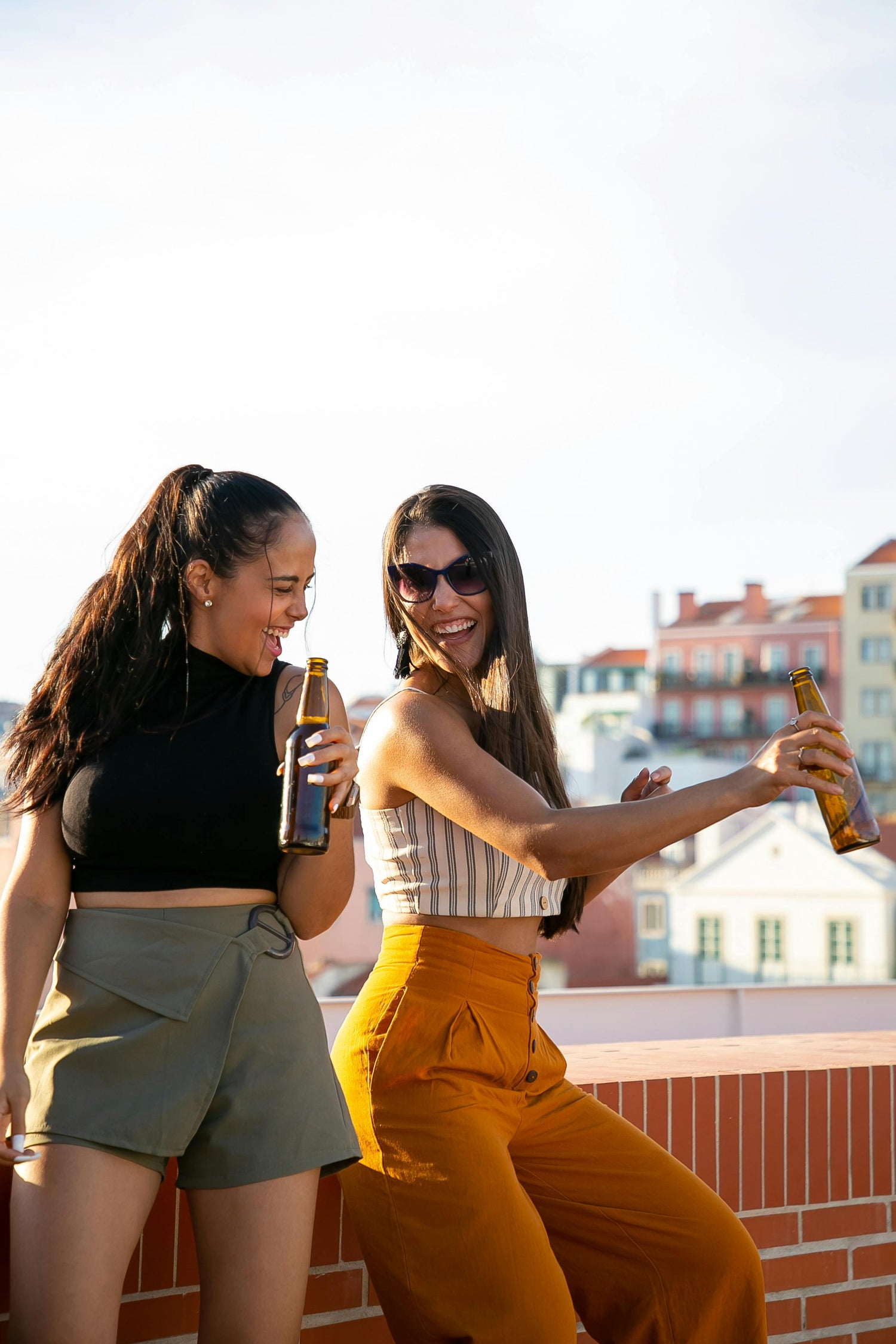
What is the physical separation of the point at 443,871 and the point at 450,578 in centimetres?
58

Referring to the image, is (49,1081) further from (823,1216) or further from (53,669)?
(823,1216)

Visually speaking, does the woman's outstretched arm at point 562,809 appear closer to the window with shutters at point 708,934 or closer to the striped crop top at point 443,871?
the striped crop top at point 443,871

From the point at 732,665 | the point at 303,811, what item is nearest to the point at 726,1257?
the point at 303,811

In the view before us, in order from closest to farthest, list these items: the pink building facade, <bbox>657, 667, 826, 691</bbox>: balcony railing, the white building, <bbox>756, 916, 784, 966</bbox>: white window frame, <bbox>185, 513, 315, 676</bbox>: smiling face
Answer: <bbox>185, 513, 315, 676</bbox>: smiling face, the white building, <bbox>756, 916, 784, 966</bbox>: white window frame, the pink building facade, <bbox>657, 667, 826, 691</bbox>: balcony railing

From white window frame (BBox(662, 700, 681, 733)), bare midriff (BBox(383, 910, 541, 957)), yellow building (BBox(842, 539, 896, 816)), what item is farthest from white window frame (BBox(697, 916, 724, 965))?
bare midriff (BBox(383, 910, 541, 957))

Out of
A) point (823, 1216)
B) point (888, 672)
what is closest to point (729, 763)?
point (888, 672)

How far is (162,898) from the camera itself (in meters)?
2.26

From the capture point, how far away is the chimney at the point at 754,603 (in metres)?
81.3

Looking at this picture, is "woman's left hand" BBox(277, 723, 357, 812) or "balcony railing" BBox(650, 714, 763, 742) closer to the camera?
"woman's left hand" BBox(277, 723, 357, 812)

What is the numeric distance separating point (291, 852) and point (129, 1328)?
2.95 ft

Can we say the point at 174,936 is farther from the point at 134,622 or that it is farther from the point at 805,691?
the point at 805,691

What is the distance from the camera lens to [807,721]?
2.35 meters

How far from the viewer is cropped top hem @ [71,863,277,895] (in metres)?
2.26

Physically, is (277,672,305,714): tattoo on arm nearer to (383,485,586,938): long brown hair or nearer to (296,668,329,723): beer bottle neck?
(296,668,329,723): beer bottle neck
